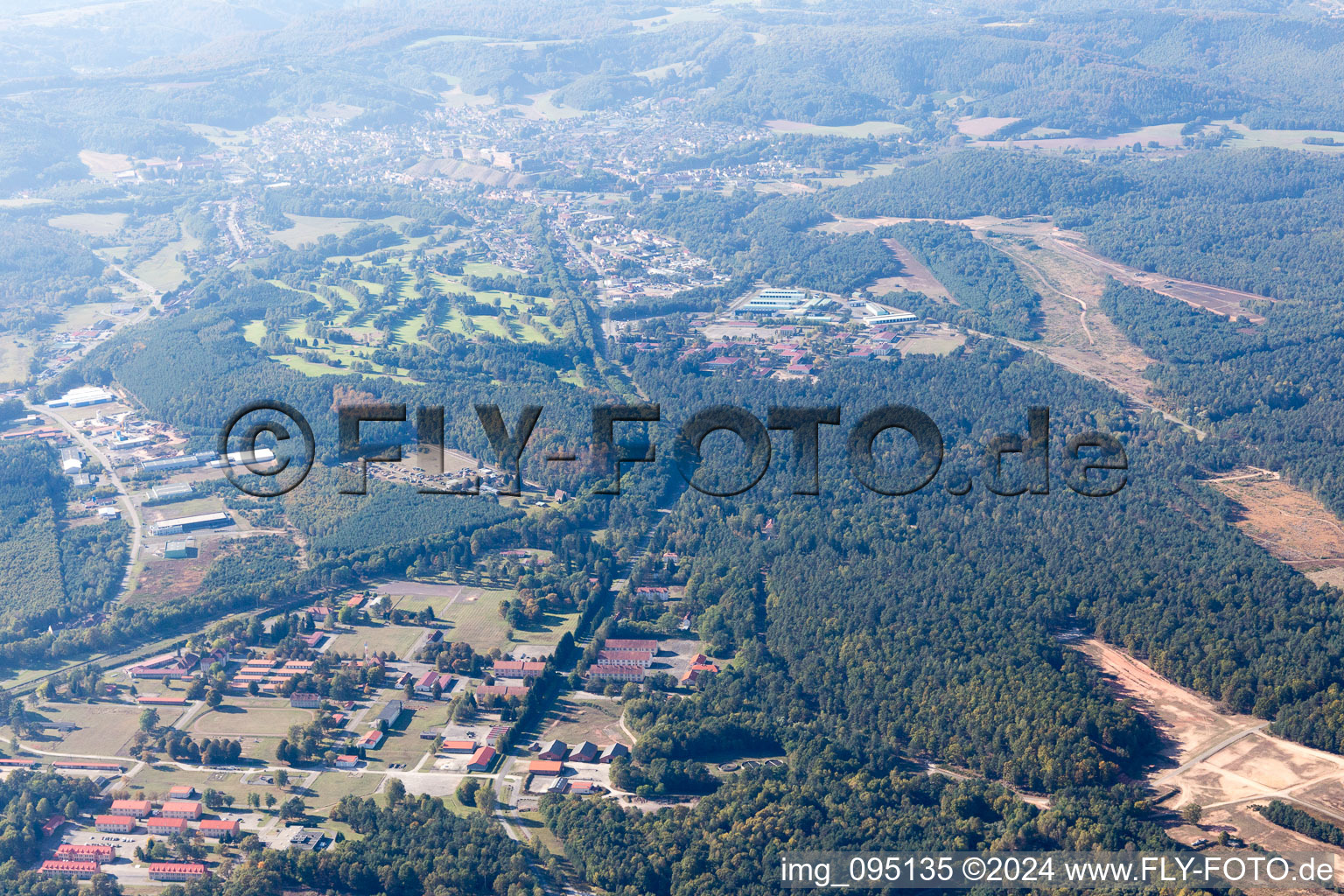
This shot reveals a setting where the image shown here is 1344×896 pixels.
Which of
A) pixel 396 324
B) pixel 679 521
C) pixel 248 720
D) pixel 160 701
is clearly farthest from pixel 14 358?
pixel 679 521

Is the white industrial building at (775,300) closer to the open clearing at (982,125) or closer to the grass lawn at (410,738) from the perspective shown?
the grass lawn at (410,738)

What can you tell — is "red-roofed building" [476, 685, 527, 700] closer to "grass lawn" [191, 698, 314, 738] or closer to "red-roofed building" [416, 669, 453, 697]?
"red-roofed building" [416, 669, 453, 697]

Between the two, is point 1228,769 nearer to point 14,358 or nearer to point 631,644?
point 631,644

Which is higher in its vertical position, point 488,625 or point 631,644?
point 488,625

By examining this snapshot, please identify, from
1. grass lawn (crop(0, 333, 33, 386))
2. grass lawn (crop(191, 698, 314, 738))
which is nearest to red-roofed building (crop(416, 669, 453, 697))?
grass lawn (crop(191, 698, 314, 738))

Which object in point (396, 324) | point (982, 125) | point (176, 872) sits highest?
point (982, 125)

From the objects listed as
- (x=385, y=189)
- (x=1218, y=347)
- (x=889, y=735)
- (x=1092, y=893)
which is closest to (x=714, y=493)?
(x=889, y=735)

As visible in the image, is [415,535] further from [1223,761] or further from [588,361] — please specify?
[1223,761]
